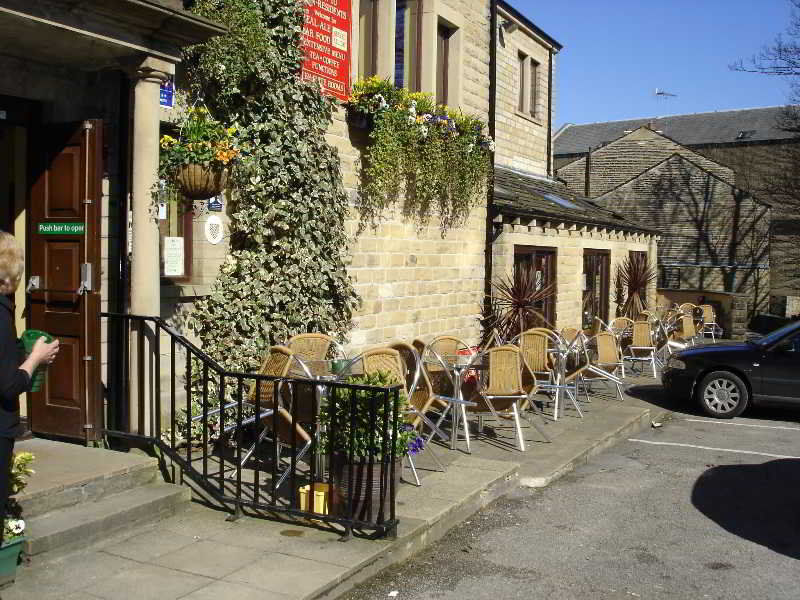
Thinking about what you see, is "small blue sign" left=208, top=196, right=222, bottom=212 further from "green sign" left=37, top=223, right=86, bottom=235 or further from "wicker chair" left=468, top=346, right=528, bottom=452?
"wicker chair" left=468, top=346, right=528, bottom=452

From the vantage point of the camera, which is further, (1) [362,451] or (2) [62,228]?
→ (2) [62,228]

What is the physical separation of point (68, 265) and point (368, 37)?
5.46 metres

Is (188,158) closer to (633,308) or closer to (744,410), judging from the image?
(744,410)

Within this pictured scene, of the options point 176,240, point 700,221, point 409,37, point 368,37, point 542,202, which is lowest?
point 176,240

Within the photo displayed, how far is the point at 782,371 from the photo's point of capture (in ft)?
36.1

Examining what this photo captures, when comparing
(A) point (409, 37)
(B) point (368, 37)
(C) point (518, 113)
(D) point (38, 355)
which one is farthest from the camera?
(C) point (518, 113)

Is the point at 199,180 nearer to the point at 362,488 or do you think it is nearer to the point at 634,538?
the point at 362,488

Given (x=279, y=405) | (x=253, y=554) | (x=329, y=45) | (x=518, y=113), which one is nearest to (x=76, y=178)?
(x=279, y=405)

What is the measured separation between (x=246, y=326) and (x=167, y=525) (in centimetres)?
254

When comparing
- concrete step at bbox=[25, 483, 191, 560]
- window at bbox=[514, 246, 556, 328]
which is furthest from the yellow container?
window at bbox=[514, 246, 556, 328]

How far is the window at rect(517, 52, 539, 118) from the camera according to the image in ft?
57.7

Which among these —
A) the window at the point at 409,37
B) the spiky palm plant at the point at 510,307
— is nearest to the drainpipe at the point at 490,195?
the spiky palm plant at the point at 510,307

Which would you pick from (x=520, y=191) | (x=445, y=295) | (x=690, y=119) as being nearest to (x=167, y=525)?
(x=445, y=295)

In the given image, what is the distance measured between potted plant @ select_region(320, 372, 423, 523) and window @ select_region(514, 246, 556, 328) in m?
8.00
